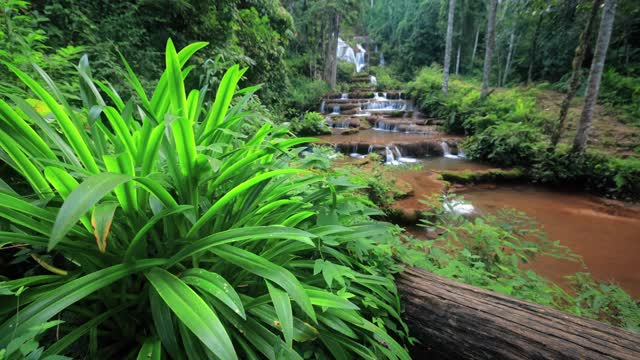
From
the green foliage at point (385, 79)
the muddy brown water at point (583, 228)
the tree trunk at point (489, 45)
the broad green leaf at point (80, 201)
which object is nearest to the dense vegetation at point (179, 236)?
the broad green leaf at point (80, 201)

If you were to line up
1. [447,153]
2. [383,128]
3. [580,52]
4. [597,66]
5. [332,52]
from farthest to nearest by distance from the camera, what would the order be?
[332,52], [383,128], [447,153], [580,52], [597,66]

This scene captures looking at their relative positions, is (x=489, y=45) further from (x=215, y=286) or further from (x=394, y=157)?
(x=215, y=286)

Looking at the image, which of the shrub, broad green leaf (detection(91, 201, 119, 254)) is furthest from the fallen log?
the shrub

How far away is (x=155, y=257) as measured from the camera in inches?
31.7

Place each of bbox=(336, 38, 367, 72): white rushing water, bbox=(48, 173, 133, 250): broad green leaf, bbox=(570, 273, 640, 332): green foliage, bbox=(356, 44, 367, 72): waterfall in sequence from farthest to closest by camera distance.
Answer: bbox=(356, 44, 367, 72): waterfall < bbox=(336, 38, 367, 72): white rushing water < bbox=(570, 273, 640, 332): green foliage < bbox=(48, 173, 133, 250): broad green leaf

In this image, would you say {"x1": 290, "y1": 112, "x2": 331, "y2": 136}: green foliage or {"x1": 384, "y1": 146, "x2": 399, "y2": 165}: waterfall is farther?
{"x1": 290, "y1": 112, "x2": 331, "y2": 136}: green foliage

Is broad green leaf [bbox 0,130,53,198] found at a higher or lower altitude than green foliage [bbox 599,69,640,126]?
lower

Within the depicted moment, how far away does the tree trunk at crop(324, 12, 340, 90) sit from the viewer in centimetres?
1513

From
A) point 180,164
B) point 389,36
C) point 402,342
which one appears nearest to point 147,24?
→ point 180,164

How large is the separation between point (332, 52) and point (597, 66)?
12.7 m

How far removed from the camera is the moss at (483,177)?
218 inches

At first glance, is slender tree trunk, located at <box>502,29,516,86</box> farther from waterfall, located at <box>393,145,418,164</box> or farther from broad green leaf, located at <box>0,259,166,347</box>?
broad green leaf, located at <box>0,259,166,347</box>

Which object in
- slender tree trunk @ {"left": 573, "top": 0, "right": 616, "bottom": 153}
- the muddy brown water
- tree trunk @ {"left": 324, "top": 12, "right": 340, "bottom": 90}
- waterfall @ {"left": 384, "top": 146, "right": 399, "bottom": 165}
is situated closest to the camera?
the muddy brown water

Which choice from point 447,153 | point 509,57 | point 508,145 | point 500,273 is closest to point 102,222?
point 500,273
